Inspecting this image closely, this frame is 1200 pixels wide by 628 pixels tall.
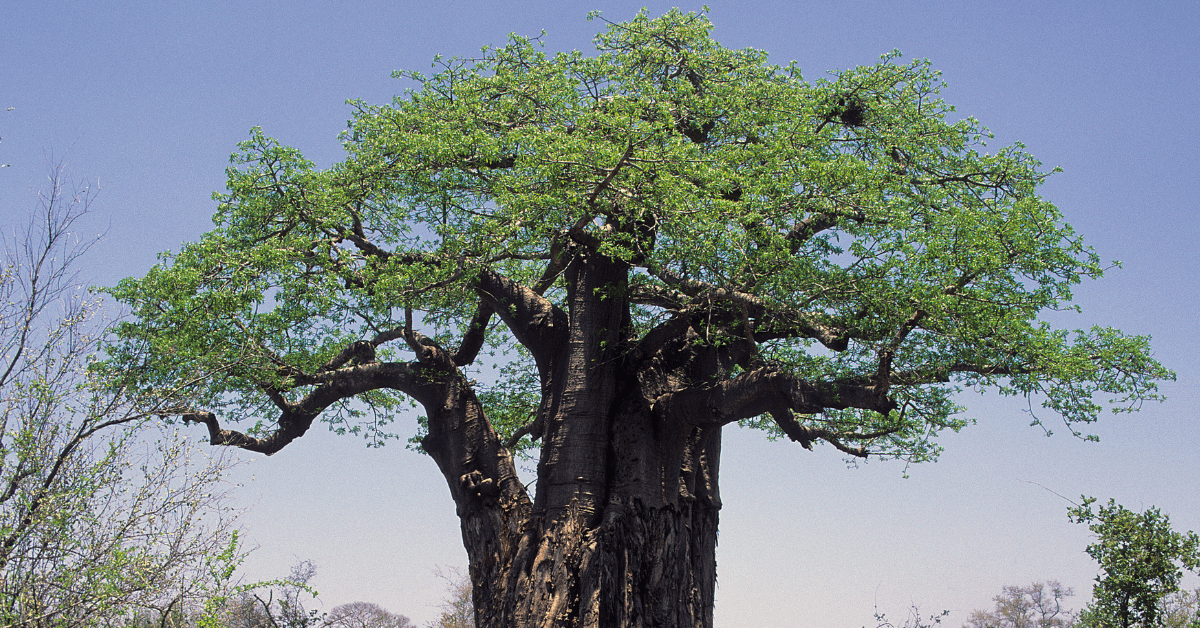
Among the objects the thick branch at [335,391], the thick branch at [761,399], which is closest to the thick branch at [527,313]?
the thick branch at [335,391]

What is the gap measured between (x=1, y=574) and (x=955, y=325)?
7204mm

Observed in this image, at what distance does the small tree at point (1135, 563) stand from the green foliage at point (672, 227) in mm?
1922

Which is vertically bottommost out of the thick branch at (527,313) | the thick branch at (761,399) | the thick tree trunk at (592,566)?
the thick tree trunk at (592,566)

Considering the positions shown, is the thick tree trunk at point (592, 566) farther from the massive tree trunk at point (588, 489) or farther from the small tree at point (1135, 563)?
the small tree at point (1135, 563)

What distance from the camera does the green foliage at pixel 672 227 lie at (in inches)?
329

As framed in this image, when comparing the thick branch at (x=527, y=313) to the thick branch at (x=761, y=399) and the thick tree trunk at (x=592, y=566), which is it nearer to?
the thick branch at (x=761, y=399)

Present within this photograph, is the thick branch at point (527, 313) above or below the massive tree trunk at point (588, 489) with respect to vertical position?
above

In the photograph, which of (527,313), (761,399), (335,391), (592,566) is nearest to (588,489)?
(592,566)

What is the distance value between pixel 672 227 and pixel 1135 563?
598 centimetres

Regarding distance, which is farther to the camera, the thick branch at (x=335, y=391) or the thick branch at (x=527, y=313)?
the thick branch at (x=527, y=313)

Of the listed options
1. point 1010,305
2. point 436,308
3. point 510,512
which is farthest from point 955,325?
point 436,308

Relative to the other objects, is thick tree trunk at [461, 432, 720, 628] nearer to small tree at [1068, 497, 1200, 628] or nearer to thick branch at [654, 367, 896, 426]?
thick branch at [654, 367, 896, 426]

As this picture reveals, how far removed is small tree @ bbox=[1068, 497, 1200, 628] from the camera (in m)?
9.86

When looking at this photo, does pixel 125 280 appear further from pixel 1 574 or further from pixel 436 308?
pixel 1 574
